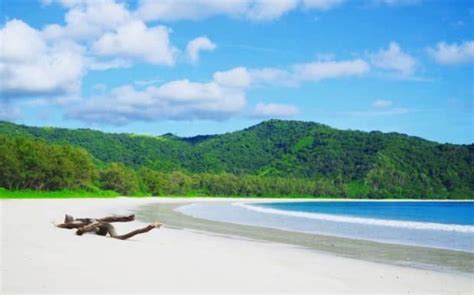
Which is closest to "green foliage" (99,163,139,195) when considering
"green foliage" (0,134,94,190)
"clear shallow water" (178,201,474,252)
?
"green foliage" (0,134,94,190)

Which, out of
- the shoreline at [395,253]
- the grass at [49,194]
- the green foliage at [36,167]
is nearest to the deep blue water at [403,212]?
the shoreline at [395,253]

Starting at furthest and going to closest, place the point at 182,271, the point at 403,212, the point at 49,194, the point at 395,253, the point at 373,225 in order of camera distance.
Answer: the point at 49,194
the point at 403,212
the point at 373,225
the point at 395,253
the point at 182,271

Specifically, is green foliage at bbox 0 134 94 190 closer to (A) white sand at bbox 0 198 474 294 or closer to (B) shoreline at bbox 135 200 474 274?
(B) shoreline at bbox 135 200 474 274

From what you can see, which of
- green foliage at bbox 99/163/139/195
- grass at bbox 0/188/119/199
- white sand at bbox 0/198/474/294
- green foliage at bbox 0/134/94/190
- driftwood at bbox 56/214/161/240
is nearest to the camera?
white sand at bbox 0/198/474/294

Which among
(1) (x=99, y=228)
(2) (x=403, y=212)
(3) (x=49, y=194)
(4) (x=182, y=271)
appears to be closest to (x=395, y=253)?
(4) (x=182, y=271)

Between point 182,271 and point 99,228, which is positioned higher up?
point 99,228

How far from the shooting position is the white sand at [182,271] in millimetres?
11117

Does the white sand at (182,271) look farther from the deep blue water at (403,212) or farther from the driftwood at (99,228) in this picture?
the deep blue water at (403,212)

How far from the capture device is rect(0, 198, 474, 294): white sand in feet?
36.5

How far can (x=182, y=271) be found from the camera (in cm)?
1319

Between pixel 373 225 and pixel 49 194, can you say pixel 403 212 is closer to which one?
pixel 373 225

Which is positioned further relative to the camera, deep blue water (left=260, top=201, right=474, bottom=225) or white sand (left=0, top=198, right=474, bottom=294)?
deep blue water (left=260, top=201, right=474, bottom=225)

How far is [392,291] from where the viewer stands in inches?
479

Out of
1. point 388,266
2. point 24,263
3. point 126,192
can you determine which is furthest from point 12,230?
point 126,192
